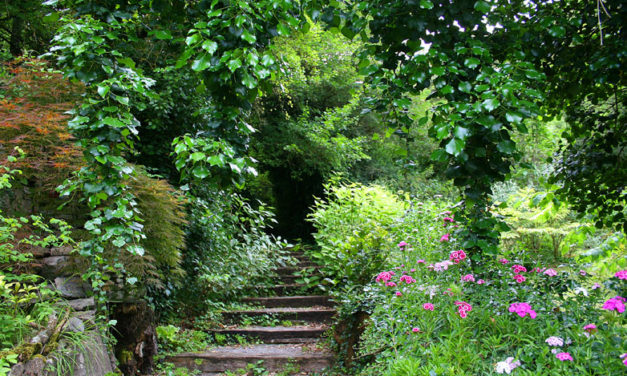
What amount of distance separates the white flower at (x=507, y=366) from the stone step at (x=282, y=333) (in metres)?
3.01

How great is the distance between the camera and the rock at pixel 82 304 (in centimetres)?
291

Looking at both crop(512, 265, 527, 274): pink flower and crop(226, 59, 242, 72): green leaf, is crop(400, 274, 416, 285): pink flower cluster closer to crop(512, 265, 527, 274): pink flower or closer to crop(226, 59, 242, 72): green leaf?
crop(512, 265, 527, 274): pink flower

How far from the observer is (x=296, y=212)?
919cm

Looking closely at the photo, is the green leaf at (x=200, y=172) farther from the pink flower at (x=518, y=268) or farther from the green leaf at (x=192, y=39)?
the pink flower at (x=518, y=268)

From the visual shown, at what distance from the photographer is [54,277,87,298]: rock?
3.00 meters

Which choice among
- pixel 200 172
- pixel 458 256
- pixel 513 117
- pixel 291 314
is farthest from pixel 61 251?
pixel 513 117

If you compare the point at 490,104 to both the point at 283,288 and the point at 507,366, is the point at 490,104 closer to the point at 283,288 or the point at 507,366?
the point at 507,366

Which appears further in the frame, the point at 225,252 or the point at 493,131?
the point at 225,252

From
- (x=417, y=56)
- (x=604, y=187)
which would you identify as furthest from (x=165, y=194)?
(x=604, y=187)

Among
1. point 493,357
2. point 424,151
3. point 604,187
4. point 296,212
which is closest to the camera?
point 493,357

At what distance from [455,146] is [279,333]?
363 centimetres

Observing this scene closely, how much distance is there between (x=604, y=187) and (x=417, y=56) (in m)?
2.14

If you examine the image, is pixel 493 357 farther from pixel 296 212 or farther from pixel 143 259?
pixel 296 212

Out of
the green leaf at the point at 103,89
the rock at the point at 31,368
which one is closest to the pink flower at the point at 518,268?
the green leaf at the point at 103,89
